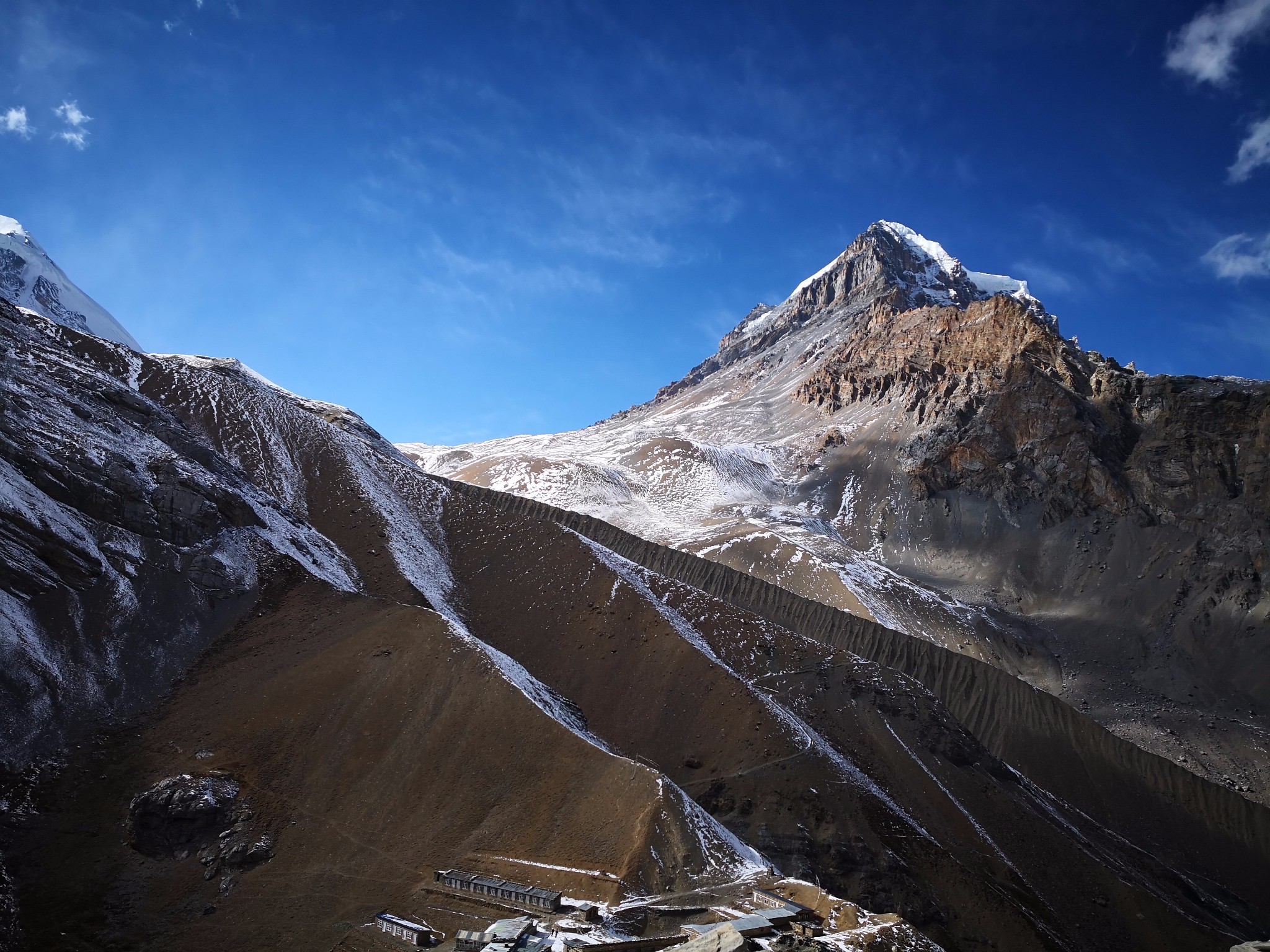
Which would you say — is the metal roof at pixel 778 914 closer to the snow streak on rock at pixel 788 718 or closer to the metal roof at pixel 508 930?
the metal roof at pixel 508 930

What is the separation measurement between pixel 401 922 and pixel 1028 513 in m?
139

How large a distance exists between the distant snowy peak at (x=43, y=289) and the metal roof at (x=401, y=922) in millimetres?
153058

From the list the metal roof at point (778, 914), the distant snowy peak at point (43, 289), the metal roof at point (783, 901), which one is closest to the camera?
the metal roof at point (778, 914)

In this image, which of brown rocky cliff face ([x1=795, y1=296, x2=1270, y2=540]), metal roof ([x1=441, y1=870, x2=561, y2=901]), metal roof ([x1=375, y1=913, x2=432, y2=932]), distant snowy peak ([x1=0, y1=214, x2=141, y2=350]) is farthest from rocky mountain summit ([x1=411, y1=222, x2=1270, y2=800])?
metal roof ([x1=375, y1=913, x2=432, y2=932])

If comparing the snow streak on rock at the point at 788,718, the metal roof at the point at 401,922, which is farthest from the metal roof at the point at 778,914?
the snow streak on rock at the point at 788,718

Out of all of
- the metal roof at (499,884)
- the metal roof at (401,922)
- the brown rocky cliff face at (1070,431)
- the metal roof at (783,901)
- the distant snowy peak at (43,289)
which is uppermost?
the brown rocky cliff face at (1070,431)

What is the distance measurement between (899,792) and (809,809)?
11486mm

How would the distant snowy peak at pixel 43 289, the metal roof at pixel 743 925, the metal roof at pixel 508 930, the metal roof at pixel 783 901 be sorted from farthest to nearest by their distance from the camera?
1. the distant snowy peak at pixel 43 289
2. the metal roof at pixel 783 901
3. the metal roof at pixel 508 930
4. the metal roof at pixel 743 925

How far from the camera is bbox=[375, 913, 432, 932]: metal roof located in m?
28.7

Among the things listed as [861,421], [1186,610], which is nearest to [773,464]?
[861,421]

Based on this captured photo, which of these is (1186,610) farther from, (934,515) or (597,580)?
(597,580)

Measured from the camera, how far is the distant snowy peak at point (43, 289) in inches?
6073

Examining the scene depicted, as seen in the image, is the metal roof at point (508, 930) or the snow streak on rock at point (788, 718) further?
the snow streak on rock at point (788, 718)

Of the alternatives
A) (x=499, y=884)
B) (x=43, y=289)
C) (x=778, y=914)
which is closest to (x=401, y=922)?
(x=499, y=884)
